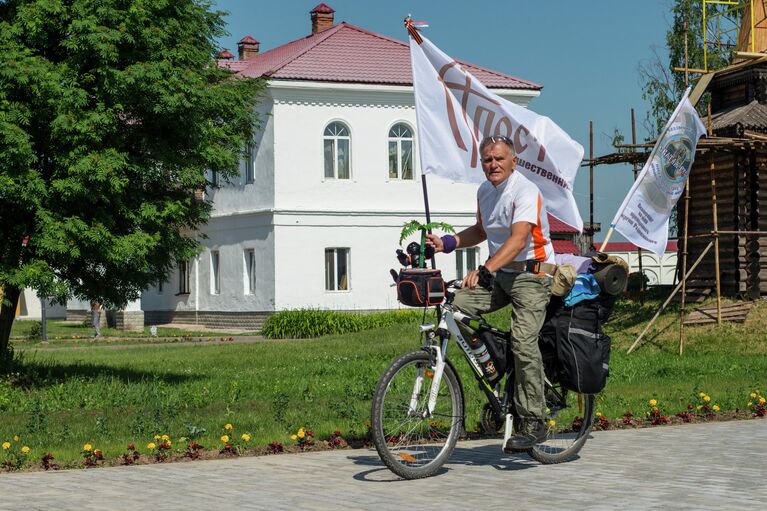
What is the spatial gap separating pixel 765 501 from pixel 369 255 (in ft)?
108

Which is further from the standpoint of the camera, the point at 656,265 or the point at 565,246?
the point at 656,265

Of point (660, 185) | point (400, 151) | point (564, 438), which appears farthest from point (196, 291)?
point (564, 438)

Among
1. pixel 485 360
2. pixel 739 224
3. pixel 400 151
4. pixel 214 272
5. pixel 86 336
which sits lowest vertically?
pixel 86 336

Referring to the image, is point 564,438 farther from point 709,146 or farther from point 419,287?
point 709,146

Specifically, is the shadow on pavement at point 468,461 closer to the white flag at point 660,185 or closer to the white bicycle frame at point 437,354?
the white bicycle frame at point 437,354

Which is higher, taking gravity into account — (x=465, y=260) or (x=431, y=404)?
(x=465, y=260)

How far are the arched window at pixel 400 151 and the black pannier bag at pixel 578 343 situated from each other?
3149 cm

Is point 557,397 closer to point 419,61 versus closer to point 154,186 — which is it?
point 419,61

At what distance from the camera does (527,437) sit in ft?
27.4

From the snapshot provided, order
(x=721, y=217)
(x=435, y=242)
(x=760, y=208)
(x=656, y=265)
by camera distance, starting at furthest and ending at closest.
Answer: (x=656, y=265)
(x=721, y=217)
(x=760, y=208)
(x=435, y=242)

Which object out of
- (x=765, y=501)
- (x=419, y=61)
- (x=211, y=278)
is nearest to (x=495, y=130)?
(x=419, y=61)

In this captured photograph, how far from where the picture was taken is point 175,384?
1630 centimetres

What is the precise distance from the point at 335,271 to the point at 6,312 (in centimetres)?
2355

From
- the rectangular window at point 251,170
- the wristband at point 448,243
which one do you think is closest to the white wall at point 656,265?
the rectangular window at point 251,170
